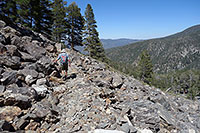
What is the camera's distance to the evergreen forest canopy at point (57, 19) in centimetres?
1910

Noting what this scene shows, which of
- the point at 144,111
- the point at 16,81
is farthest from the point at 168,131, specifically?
the point at 16,81

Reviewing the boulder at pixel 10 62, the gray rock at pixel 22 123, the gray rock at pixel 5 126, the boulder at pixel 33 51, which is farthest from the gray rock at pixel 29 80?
the boulder at pixel 33 51

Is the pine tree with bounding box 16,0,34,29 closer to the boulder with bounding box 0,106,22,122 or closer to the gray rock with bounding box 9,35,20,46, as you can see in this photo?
the gray rock with bounding box 9,35,20,46

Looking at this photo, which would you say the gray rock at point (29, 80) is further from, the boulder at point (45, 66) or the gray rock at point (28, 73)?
the boulder at point (45, 66)

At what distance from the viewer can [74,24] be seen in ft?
87.6

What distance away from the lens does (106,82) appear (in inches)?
419

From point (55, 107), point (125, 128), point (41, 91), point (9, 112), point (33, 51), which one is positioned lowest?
point (125, 128)

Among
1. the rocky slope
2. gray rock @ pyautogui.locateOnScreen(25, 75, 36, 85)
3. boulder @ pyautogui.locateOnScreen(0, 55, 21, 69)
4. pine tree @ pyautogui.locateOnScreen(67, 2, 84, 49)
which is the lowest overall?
the rocky slope

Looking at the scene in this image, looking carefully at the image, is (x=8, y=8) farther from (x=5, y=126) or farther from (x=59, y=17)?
(x=5, y=126)

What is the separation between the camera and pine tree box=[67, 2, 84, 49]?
25406 millimetres

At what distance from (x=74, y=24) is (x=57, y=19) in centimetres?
381

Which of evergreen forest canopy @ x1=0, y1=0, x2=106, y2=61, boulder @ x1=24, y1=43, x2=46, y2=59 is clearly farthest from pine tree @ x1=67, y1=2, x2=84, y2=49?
boulder @ x1=24, y1=43, x2=46, y2=59

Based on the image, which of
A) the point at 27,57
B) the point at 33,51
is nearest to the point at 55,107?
the point at 27,57

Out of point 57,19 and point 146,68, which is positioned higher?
point 57,19
